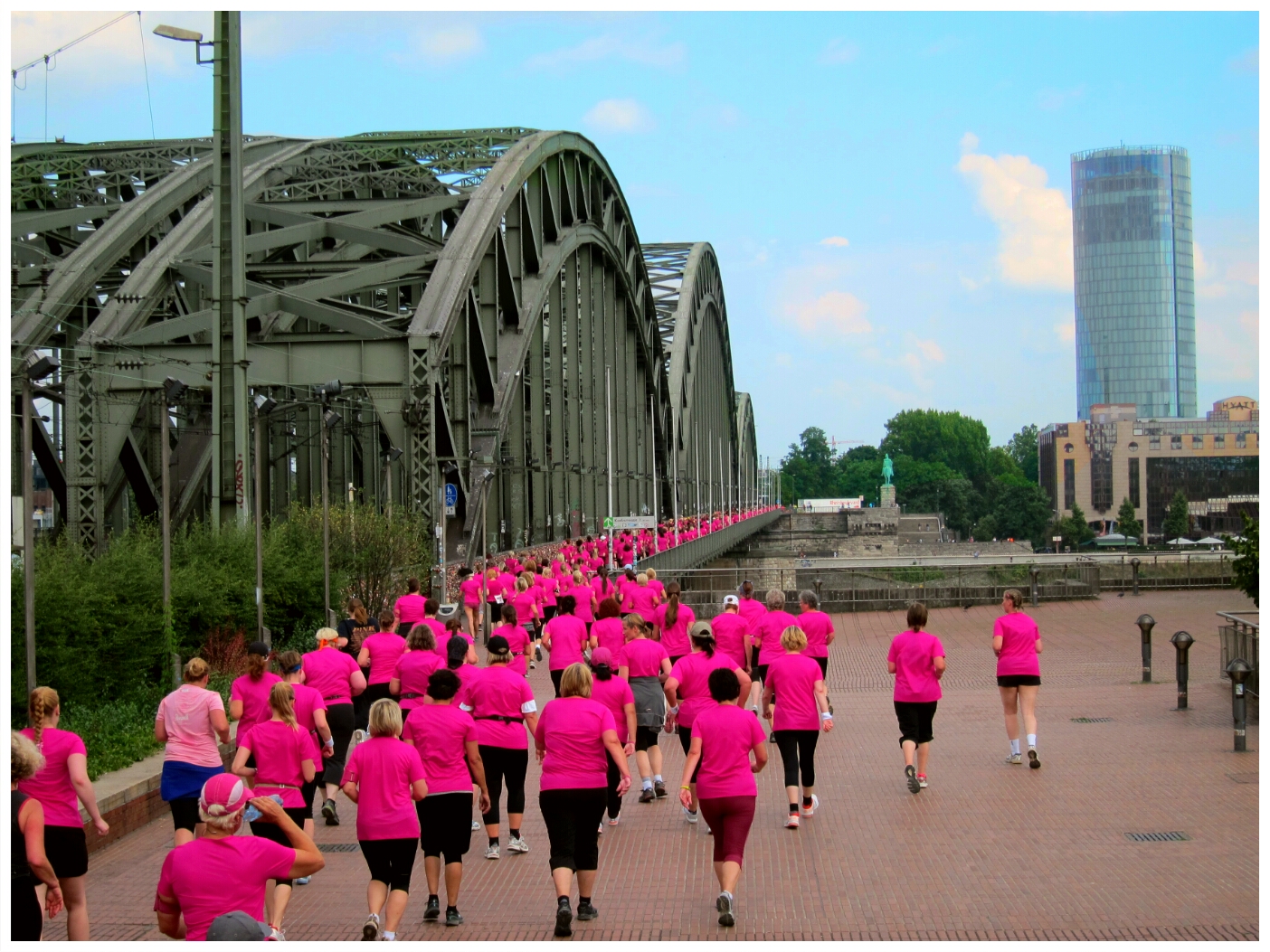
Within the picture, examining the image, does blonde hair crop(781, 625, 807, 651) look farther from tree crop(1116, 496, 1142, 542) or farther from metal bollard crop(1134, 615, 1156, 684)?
tree crop(1116, 496, 1142, 542)

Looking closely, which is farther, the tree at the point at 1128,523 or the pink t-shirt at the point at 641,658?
the tree at the point at 1128,523

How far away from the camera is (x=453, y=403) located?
32281 mm

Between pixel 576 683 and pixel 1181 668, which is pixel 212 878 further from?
pixel 1181 668

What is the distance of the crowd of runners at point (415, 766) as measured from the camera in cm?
596

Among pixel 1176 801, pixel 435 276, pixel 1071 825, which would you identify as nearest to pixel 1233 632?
pixel 1176 801

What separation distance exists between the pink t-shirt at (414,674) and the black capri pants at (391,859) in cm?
302

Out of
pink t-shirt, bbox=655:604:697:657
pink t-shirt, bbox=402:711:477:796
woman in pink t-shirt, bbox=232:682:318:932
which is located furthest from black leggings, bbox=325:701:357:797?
pink t-shirt, bbox=655:604:697:657

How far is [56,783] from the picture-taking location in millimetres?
7371

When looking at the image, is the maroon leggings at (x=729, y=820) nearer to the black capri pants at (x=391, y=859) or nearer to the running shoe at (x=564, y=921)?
the running shoe at (x=564, y=921)

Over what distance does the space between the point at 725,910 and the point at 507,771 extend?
2323mm

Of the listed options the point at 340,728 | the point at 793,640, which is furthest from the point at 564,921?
the point at 340,728

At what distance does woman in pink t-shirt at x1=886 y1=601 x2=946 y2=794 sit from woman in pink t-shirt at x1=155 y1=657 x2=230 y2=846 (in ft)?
18.5

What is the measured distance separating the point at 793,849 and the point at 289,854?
15.8ft

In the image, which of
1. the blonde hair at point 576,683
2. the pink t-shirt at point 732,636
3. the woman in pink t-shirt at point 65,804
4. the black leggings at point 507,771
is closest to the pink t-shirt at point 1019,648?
the pink t-shirt at point 732,636
